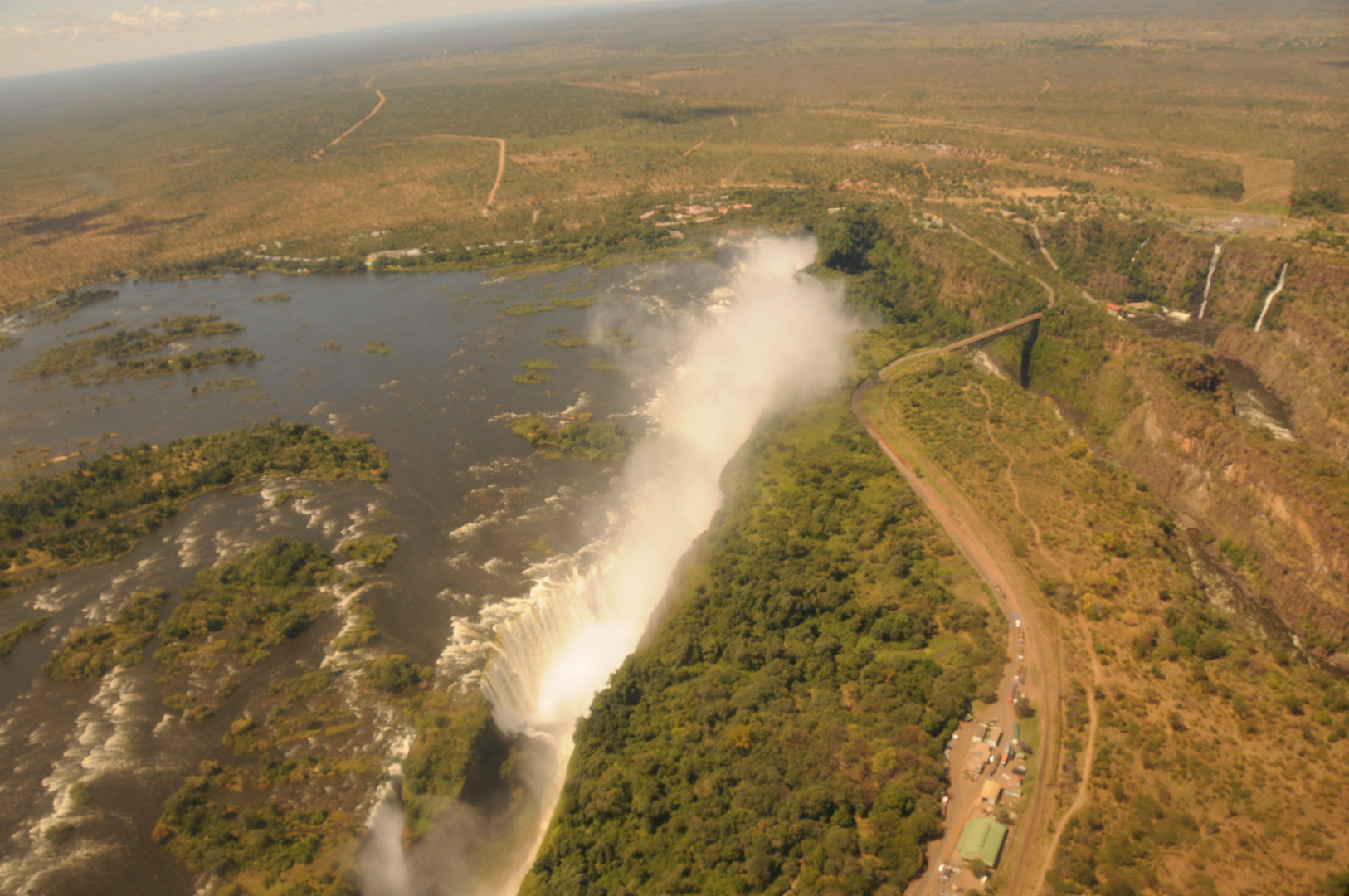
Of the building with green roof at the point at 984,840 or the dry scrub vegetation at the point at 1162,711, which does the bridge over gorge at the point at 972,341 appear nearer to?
the dry scrub vegetation at the point at 1162,711

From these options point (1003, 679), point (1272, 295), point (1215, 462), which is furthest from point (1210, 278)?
point (1003, 679)

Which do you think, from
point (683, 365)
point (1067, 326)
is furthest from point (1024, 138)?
point (683, 365)

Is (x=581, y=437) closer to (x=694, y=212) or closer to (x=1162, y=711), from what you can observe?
(x=1162, y=711)

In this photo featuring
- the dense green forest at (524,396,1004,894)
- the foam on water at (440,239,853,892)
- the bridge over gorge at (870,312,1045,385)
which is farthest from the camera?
the bridge over gorge at (870,312,1045,385)

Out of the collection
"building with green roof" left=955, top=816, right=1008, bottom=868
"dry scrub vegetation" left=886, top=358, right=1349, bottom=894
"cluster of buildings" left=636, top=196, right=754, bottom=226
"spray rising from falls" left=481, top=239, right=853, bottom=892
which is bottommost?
"spray rising from falls" left=481, top=239, right=853, bottom=892

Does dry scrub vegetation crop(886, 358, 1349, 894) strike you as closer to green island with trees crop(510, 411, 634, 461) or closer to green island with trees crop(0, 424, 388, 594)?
green island with trees crop(510, 411, 634, 461)

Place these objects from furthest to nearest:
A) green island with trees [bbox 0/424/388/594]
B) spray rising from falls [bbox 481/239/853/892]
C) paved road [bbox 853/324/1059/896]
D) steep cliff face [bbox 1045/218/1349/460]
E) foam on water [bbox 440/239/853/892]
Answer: steep cliff face [bbox 1045/218/1349/460]
green island with trees [bbox 0/424/388/594]
spray rising from falls [bbox 481/239/853/892]
foam on water [bbox 440/239/853/892]
paved road [bbox 853/324/1059/896]

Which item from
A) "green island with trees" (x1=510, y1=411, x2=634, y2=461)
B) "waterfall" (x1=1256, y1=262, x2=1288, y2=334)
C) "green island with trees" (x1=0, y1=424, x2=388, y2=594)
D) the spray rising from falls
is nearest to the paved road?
the spray rising from falls
